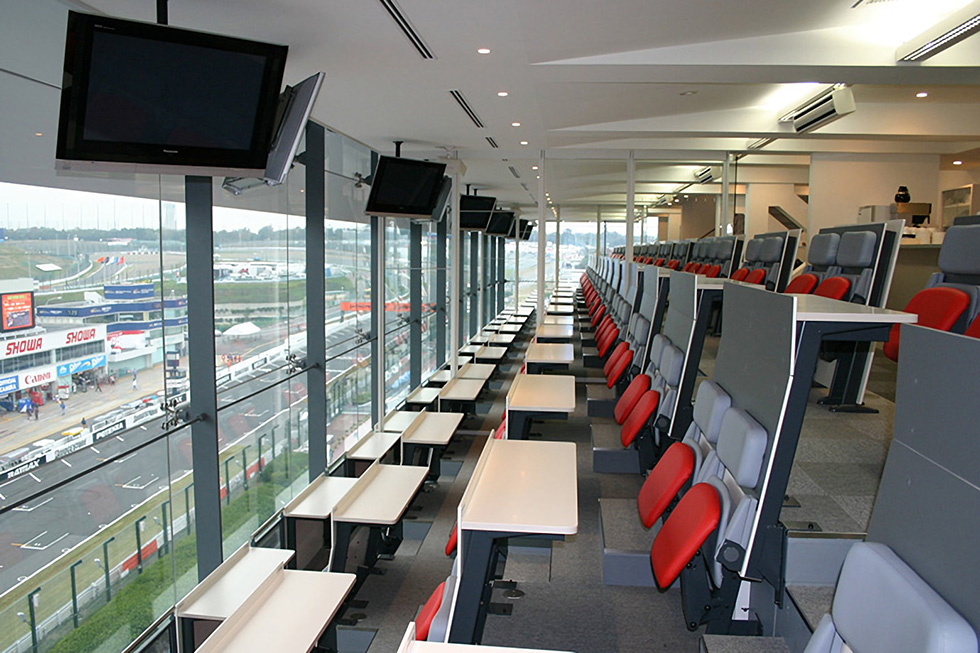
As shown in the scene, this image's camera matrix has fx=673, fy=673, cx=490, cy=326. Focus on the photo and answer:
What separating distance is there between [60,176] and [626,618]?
3313mm

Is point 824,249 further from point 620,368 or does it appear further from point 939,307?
point 620,368

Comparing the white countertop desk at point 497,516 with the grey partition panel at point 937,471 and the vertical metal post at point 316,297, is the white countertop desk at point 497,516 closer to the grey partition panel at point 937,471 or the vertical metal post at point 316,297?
the grey partition panel at point 937,471

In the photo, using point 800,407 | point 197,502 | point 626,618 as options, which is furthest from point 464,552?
point 197,502

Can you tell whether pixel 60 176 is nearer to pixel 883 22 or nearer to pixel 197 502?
pixel 197 502

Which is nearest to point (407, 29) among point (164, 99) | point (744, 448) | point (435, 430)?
point (164, 99)

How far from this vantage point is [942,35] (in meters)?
4.31

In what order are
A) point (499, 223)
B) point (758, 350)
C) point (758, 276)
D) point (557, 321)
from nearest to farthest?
point (758, 350) < point (758, 276) < point (557, 321) < point (499, 223)

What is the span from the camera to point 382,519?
4.75m

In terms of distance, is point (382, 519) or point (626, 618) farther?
point (382, 519)

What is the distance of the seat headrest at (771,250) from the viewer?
6336 millimetres

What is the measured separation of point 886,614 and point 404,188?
19.9 feet

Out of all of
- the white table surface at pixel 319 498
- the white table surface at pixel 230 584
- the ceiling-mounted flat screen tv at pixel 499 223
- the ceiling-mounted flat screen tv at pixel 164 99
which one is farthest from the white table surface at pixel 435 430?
the ceiling-mounted flat screen tv at pixel 499 223

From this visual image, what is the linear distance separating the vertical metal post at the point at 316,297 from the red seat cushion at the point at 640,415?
3.30m

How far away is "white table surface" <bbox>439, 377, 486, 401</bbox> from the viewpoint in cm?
831
